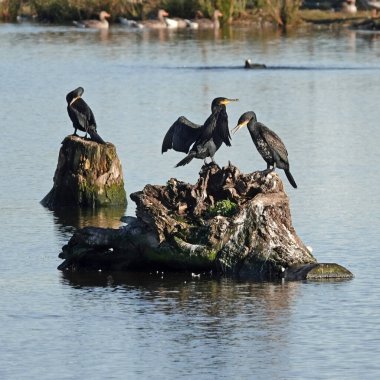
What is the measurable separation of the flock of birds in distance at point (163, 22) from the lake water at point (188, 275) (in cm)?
1891

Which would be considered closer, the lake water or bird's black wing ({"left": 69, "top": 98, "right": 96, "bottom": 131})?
the lake water

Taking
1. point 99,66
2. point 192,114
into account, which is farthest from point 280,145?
point 99,66

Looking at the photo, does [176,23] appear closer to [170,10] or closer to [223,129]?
[170,10]

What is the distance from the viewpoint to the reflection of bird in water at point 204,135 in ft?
53.3

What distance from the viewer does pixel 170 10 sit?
6191 centimetres

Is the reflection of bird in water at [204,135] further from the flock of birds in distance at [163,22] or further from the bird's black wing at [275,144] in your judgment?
the flock of birds in distance at [163,22]

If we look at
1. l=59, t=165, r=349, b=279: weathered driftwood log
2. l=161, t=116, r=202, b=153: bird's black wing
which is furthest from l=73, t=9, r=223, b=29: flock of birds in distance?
l=59, t=165, r=349, b=279: weathered driftwood log

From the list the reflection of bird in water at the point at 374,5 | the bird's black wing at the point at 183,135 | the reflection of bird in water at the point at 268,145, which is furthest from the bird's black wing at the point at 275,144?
the reflection of bird in water at the point at 374,5

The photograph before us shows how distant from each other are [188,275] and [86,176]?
170 inches

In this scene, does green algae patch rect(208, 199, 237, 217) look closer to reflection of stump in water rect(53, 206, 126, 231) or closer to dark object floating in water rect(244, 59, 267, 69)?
reflection of stump in water rect(53, 206, 126, 231)

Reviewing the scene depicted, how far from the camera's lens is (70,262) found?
605 inches

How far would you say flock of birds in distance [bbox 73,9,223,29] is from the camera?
58875mm

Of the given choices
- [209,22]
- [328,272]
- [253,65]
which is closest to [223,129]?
[328,272]

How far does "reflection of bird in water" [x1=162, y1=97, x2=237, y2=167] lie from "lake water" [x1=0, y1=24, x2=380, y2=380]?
1.56 meters
